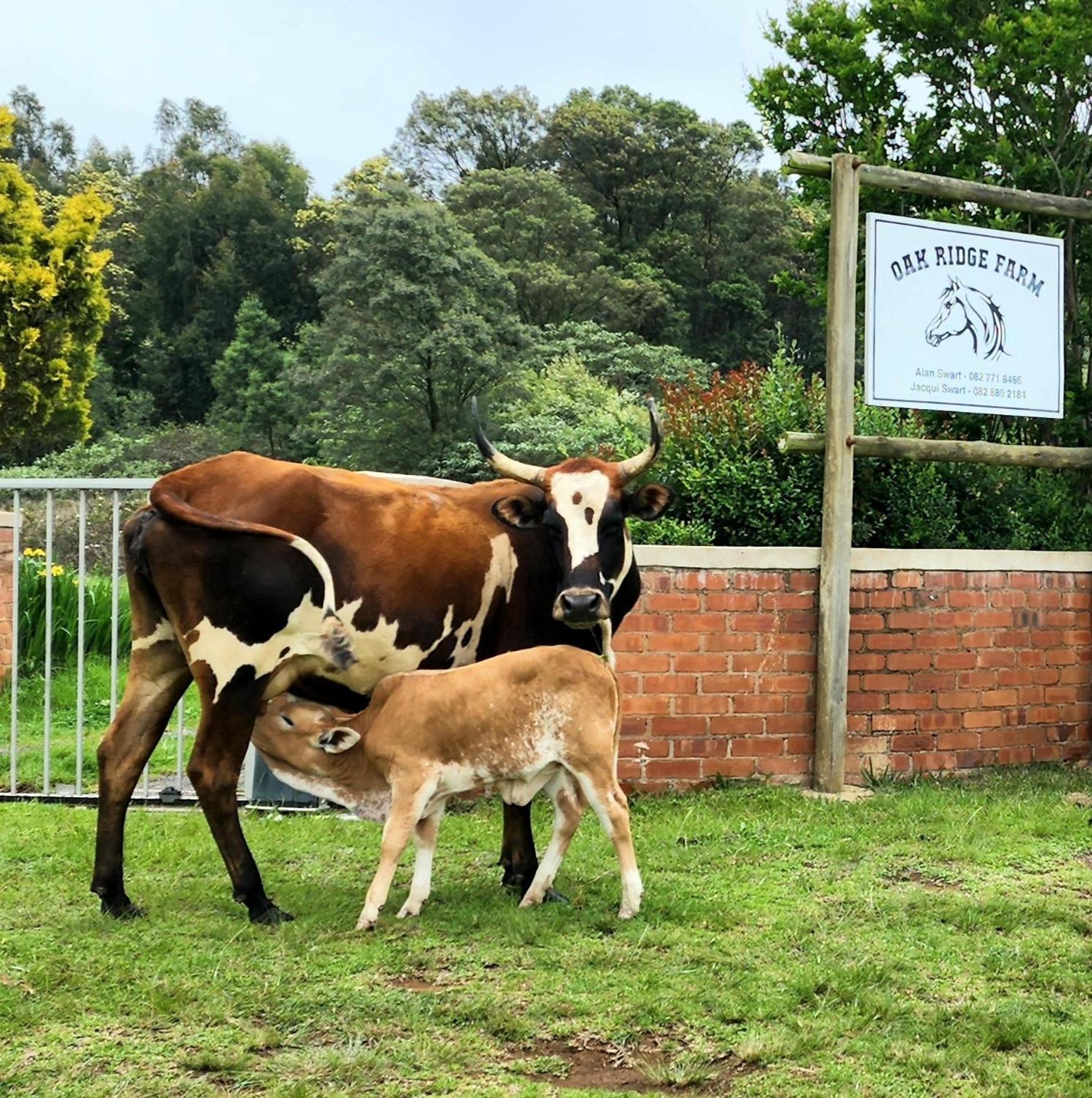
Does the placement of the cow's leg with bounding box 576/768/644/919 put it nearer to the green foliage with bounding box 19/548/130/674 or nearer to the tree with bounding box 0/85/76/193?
the green foliage with bounding box 19/548/130/674

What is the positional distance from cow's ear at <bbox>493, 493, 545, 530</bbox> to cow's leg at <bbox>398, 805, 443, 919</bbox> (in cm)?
127

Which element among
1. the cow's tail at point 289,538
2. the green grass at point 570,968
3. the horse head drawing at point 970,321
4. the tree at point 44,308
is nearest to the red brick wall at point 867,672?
the green grass at point 570,968

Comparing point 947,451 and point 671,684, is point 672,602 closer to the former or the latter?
point 671,684

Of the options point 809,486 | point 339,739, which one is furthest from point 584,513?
point 809,486

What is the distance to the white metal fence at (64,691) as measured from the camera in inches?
307

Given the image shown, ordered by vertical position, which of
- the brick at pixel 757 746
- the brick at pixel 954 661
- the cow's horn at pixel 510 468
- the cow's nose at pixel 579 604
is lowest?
the brick at pixel 757 746

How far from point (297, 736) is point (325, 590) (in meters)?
0.64

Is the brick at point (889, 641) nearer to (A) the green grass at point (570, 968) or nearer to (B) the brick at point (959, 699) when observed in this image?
(B) the brick at point (959, 699)

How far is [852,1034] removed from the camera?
14.1 ft

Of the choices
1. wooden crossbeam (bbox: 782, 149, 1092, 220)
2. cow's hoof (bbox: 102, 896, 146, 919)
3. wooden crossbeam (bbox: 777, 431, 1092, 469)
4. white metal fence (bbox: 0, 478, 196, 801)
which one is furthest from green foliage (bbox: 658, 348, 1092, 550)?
cow's hoof (bbox: 102, 896, 146, 919)

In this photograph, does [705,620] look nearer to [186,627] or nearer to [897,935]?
[897,935]

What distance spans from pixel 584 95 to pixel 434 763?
51.7m

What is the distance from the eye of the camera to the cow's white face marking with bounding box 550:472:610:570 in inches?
231

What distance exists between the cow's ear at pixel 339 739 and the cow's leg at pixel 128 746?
27.1 inches
